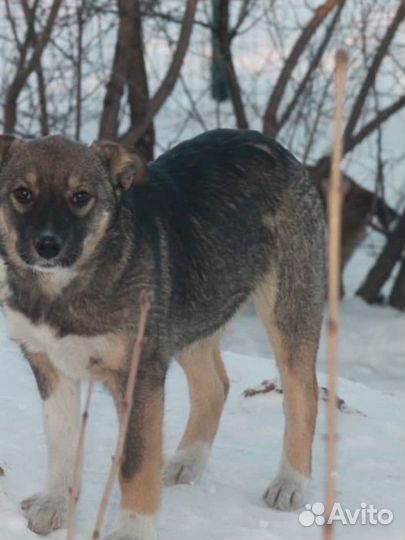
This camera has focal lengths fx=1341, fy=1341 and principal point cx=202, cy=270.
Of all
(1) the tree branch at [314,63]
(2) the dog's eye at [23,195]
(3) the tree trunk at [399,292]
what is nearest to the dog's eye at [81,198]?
(2) the dog's eye at [23,195]

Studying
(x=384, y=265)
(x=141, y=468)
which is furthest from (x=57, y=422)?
(x=384, y=265)

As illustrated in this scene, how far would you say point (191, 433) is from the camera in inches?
227

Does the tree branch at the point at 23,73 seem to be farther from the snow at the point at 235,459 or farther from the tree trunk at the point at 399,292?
the tree trunk at the point at 399,292

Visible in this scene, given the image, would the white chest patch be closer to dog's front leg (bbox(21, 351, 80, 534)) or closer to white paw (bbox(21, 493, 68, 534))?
dog's front leg (bbox(21, 351, 80, 534))

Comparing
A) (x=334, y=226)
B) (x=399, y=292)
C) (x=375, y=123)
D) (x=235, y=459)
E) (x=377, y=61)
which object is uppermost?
(x=334, y=226)

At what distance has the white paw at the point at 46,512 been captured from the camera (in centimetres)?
470

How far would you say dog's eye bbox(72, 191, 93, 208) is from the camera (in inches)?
180

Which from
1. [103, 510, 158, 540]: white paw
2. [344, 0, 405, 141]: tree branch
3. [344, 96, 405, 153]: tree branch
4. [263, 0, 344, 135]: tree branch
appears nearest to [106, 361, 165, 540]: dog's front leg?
[103, 510, 158, 540]: white paw

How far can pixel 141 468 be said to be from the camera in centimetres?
462

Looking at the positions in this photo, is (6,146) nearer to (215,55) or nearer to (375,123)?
(375,123)

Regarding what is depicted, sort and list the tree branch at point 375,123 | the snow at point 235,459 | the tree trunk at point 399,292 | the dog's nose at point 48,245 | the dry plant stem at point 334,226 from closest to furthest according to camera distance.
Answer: the dry plant stem at point 334,226 < the dog's nose at point 48,245 < the snow at point 235,459 < the tree branch at point 375,123 < the tree trunk at point 399,292

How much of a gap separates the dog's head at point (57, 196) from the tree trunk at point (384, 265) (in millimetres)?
6964

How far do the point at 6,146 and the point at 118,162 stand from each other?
40 cm

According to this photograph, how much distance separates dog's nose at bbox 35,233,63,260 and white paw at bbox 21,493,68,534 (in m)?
0.95
